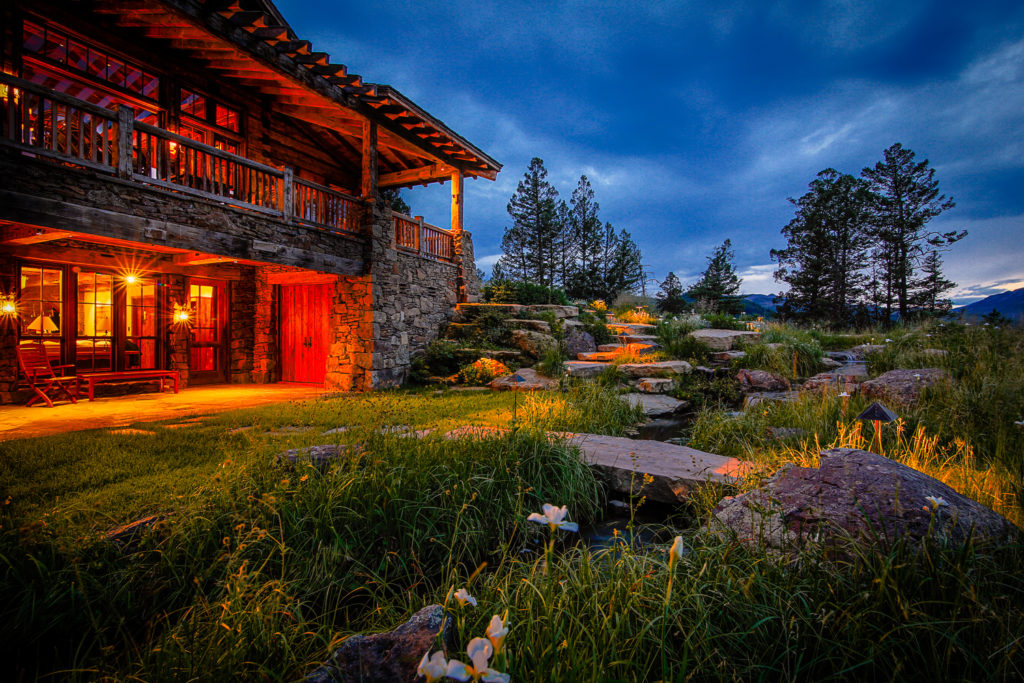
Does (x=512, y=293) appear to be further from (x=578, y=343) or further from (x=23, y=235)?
(x=23, y=235)

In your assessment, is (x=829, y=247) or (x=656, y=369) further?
(x=829, y=247)

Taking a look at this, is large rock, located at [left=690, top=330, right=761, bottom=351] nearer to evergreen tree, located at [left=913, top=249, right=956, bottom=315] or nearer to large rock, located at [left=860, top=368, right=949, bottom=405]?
large rock, located at [left=860, top=368, right=949, bottom=405]

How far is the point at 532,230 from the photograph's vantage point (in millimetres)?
28453

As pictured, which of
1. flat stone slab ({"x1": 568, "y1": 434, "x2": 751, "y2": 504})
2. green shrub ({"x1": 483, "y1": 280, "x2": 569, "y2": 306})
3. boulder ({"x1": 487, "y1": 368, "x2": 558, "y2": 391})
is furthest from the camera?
green shrub ({"x1": 483, "y1": 280, "x2": 569, "y2": 306})

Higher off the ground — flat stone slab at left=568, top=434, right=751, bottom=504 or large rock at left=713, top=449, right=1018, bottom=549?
large rock at left=713, top=449, right=1018, bottom=549

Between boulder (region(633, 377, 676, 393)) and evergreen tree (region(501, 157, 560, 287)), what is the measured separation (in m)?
20.8

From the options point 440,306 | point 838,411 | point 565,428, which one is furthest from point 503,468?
point 440,306

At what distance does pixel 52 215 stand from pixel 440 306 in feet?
22.5

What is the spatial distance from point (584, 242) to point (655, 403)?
23155mm

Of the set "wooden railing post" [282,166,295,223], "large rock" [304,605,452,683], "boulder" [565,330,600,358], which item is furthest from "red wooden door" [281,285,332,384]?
"large rock" [304,605,452,683]

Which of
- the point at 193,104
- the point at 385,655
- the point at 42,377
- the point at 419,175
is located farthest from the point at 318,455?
the point at 419,175

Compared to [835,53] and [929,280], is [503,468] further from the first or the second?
[929,280]

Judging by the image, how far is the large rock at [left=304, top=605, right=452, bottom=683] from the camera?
3.81ft

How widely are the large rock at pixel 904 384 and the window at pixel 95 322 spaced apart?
1260 cm
